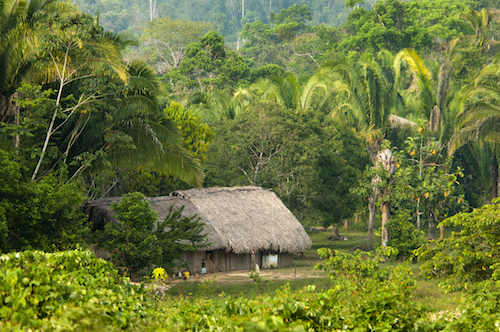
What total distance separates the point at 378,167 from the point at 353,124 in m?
7.66

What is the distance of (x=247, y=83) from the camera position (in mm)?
36969

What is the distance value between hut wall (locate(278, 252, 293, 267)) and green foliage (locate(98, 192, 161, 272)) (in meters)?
8.60

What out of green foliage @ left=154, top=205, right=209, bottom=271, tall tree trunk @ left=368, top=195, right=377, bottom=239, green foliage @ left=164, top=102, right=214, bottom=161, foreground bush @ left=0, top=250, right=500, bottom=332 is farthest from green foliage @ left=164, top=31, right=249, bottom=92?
foreground bush @ left=0, top=250, right=500, bottom=332

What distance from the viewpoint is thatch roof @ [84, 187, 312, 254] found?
57.2 ft

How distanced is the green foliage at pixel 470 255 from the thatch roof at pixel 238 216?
26.8 feet

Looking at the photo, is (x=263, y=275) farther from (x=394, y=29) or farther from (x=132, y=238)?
(x=394, y=29)

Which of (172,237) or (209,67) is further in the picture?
(209,67)

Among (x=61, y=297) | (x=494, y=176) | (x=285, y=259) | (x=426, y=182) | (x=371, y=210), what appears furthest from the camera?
(x=494, y=176)

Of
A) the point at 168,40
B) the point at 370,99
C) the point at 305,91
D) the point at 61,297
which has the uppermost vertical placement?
the point at 168,40

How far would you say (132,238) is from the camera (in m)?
12.1

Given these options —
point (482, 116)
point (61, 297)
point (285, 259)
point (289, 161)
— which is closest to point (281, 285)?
point (61, 297)

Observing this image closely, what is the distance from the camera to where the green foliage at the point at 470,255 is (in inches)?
364

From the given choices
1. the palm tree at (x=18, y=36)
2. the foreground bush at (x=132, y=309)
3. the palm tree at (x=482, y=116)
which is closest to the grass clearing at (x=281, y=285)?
the foreground bush at (x=132, y=309)

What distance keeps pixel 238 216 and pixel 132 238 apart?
748 centimetres
